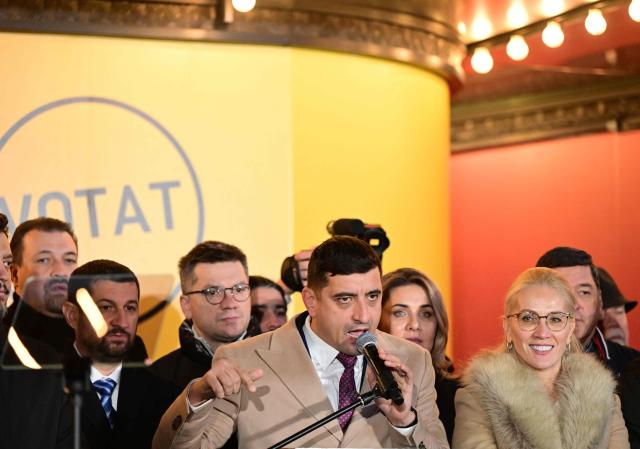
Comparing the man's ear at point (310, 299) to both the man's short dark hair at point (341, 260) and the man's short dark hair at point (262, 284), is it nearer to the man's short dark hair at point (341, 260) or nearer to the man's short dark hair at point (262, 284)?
the man's short dark hair at point (341, 260)

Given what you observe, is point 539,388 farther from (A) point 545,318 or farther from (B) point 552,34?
(B) point 552,34

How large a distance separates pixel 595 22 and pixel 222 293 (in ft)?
11.5

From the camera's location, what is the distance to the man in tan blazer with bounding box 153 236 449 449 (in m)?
3.74

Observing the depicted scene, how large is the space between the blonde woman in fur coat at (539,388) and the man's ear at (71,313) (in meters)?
1.40

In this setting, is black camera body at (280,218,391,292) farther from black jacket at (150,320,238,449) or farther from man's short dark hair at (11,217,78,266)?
man's short dark hair at (11,217,78,266)

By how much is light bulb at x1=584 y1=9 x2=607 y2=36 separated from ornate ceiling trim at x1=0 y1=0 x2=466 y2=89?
77 cm

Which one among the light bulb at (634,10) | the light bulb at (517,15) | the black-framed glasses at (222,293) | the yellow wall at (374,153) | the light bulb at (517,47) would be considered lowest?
the black-framed glasses at (222,293)

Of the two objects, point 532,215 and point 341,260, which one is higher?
point 532,215

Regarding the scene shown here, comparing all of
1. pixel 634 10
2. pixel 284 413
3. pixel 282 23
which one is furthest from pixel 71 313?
pixel 634 10

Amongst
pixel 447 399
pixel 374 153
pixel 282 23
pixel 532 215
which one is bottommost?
pixel 447 399

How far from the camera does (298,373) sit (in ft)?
12.5

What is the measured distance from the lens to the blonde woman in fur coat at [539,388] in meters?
3.80

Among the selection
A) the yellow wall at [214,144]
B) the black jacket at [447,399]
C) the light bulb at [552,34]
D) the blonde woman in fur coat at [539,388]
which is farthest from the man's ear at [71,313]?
the light bulb at [552,34]

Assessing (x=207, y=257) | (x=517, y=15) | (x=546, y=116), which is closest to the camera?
(x=207, y=257)
